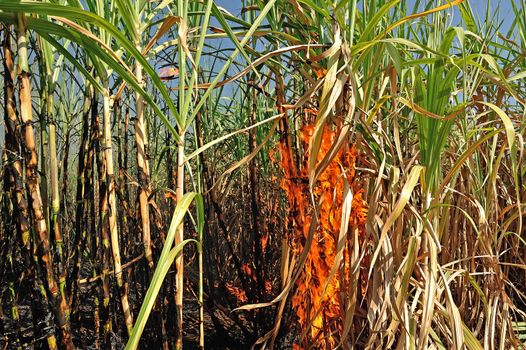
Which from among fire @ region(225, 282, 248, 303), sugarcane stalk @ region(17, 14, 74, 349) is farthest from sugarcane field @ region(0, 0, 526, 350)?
fire @ region(225, 282, 248, 303)

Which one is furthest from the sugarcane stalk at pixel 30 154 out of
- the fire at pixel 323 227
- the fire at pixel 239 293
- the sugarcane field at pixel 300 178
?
the fire at pixel 239 293

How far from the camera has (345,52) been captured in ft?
2.96

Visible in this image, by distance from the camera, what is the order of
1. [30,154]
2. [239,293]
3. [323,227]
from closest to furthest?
[30,154]
[323,227]
[239,293]

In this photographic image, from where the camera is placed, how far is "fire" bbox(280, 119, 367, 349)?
39.1 inches

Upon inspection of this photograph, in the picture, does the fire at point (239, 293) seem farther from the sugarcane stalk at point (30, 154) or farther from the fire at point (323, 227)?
the sugarcane stalk at point (30, 154)

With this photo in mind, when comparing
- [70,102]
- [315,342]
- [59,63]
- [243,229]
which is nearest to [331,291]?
[315,342]

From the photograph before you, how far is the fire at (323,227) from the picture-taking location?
993 millimetres

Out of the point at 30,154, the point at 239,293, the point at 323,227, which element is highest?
the point at 30,154

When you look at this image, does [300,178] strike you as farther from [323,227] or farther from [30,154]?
[30,154]

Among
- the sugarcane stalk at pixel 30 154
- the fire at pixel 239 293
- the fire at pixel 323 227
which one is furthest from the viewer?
the fire at pixel 239 293

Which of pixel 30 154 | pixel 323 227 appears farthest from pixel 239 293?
pixel 30 154

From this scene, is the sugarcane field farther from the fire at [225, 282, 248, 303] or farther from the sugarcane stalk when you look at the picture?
the fire at [225, 282, 248, 303]

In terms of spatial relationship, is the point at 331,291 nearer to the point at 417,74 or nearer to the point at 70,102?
the point at 417,74

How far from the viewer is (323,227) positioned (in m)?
1.01
